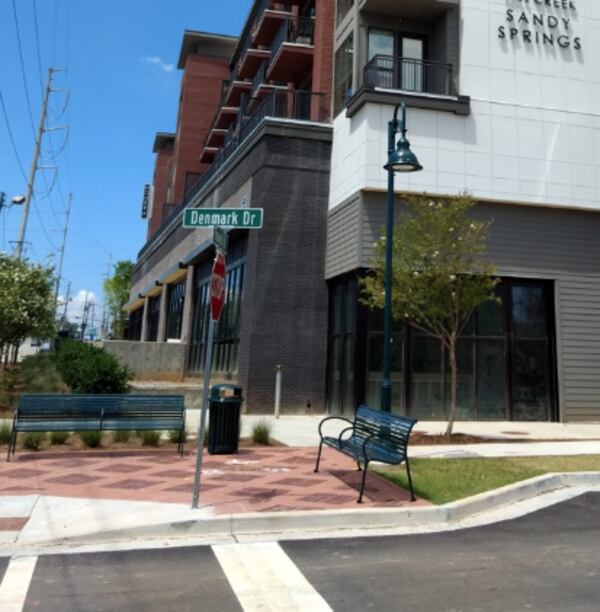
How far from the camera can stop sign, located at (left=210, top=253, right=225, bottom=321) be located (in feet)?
21.3

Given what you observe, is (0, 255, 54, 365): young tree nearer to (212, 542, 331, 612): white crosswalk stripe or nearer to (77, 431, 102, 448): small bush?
(77, 431, 102, 448): small bush

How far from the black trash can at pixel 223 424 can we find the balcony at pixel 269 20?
22111mm

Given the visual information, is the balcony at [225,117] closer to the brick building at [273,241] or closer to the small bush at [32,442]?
the brick building at [273,241]

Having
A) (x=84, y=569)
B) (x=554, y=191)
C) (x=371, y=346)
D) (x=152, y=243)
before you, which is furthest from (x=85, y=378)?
(x=152, y=243)

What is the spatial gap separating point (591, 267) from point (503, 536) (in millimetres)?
14568

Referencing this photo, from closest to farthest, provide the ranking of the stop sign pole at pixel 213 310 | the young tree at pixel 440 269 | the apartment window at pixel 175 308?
the stop sign pole at pixel 213 310 < the young tree at pixel 440 269 < the apartment window at pixel 175 308

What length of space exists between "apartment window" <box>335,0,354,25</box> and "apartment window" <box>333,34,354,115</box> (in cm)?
123

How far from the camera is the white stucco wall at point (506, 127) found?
17.3 metres

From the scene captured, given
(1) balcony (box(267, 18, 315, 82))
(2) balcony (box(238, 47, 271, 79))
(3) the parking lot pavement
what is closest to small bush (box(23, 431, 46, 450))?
(3) the parking lot pavement

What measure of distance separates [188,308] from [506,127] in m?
17.6

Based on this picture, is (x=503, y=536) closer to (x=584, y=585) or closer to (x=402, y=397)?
(x=584, y=585)

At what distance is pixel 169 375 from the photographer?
27.0 m

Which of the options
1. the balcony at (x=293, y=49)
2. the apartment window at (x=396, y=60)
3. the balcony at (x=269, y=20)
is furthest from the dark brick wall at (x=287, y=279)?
the balcony at (x=269, y=20)

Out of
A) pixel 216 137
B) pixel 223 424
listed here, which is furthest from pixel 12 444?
pixel 216 137
